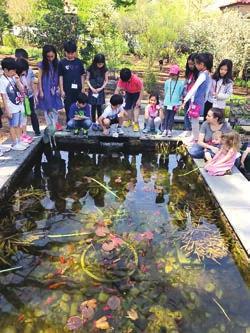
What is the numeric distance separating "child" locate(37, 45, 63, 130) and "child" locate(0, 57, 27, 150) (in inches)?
26.2

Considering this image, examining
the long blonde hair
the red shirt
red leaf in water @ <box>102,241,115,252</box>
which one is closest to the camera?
red leaf in water @ <box>102,241,115,252</box>

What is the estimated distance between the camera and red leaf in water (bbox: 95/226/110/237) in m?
3.50

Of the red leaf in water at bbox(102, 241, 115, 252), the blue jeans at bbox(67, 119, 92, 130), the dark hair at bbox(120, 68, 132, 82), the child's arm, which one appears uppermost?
the dark hair at bbox(120, 68, 132, 82)

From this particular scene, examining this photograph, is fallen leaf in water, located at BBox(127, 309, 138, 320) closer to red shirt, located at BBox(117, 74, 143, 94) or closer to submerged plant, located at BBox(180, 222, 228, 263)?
submerged plant, located at BBox(180, 222, 228, 263)

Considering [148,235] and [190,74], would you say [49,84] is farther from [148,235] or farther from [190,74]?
[148,235]

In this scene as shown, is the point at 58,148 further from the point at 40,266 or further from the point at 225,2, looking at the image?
the point at 225,2

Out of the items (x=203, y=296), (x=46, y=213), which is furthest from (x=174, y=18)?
(x=203, y=296)

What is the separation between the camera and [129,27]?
52.9ft

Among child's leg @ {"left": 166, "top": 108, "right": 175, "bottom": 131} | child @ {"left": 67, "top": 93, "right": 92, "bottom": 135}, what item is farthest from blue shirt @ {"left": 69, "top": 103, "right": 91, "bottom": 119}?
child's leg @ {"left": 166, "top": 108, "right": 175, "bottom": 131}

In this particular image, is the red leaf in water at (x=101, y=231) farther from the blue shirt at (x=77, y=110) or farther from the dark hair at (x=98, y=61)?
the dark hair at (x=98, y=61)

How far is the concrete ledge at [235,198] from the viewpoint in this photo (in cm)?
340

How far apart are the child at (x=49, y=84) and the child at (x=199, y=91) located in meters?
2.14

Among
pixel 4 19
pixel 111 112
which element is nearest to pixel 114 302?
pixel 111 112

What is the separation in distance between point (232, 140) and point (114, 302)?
9.06 ft
